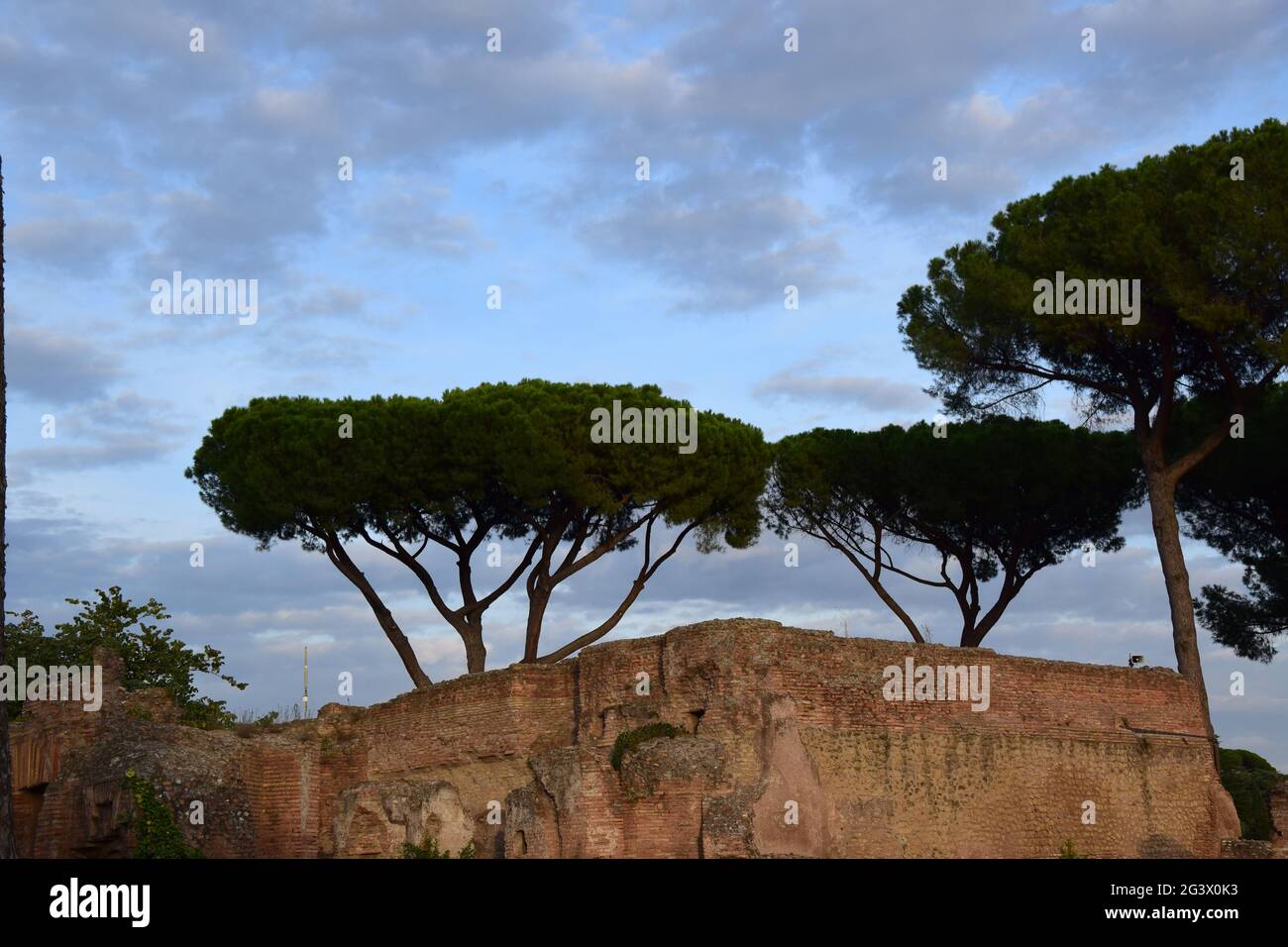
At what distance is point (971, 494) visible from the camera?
75.8 ft

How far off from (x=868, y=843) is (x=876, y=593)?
10.5m

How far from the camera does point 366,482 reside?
72.7 ft

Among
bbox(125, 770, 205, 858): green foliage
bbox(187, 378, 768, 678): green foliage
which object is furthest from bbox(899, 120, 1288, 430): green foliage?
bbox(125, 770, 205, 858): green foliage

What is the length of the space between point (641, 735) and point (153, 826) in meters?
4.18

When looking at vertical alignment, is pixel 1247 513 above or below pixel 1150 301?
below

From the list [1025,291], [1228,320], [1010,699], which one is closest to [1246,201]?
[1228,320]

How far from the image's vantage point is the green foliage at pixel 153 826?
1320 centimetres

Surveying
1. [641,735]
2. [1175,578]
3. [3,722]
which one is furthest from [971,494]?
[3,722]

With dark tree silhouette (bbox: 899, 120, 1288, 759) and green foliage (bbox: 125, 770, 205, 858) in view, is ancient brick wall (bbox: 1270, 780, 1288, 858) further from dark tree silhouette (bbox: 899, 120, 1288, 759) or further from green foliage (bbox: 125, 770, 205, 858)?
green foliage (bbox: 125, 770, 205, 858)

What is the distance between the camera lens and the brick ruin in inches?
516

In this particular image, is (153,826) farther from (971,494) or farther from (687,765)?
(971,494)

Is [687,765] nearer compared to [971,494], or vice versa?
[687,765]

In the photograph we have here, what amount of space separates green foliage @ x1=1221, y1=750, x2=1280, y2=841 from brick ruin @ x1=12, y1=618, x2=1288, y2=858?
1.70 meters
